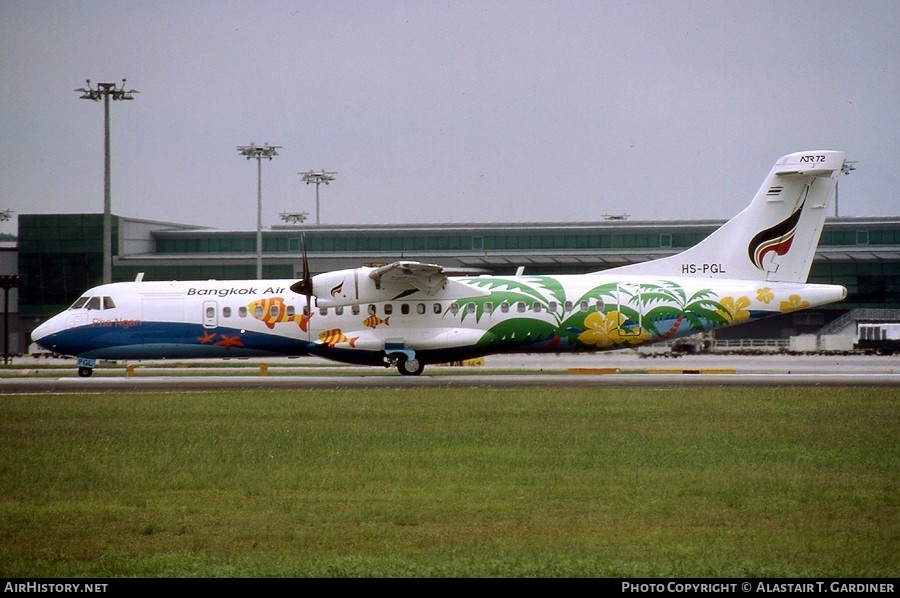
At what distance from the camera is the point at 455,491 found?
13906mm

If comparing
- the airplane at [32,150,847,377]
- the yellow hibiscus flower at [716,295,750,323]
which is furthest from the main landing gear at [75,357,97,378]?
the yellow hibiscus flower at [716,295,750,323]

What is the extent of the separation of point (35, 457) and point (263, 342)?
1811 cm

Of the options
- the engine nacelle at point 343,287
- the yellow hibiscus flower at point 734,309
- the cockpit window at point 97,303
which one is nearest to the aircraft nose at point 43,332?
the cockpit window at point 97,303

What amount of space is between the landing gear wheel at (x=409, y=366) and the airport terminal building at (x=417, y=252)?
1221 inches

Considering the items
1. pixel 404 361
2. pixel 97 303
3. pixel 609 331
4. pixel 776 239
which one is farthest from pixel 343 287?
pixel 776 239

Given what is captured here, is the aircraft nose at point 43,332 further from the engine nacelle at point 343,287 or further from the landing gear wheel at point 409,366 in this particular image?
the landing gear wheel at point 409,366

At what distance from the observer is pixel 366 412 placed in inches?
923

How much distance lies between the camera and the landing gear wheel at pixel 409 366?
35.2 meters

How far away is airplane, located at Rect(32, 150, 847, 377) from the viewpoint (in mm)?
33625

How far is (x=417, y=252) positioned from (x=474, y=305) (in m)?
43.6

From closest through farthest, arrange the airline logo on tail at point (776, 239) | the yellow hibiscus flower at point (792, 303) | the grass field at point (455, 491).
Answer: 1. the grass field at point (455, 491)
2. the yellow hibiscus flower at point (792, 303)
3. the airline logo on tail at point (776, 239)

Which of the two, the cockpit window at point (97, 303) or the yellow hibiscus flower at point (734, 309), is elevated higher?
the cockpit window at point (97, 303)
